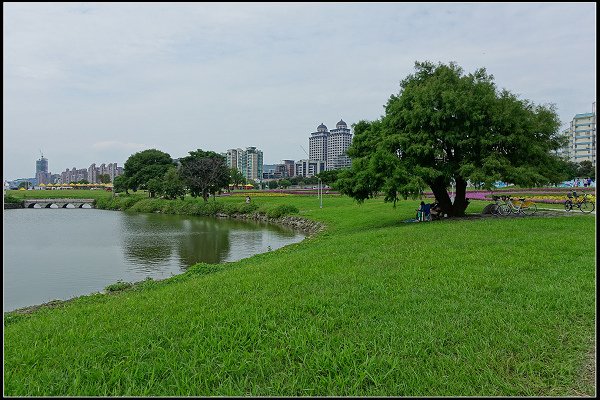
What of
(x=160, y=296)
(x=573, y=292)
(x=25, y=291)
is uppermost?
(x=573, y=292)

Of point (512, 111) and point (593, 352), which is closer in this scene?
point (593, 352)

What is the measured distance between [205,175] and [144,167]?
75.2 ft

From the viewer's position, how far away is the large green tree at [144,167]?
6250 centimetres

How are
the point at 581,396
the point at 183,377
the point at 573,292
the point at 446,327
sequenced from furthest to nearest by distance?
the point at 573,292 → the point at 446,327 → the point at 183,377 → the point at 581,396

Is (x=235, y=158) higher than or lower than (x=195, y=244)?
higher

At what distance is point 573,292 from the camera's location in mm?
5141

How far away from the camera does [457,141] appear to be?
47.3ft

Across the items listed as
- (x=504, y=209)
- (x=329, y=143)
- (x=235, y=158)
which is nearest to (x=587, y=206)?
(x=504, y=209)

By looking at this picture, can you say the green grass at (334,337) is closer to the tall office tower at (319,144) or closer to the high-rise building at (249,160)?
the tall office tower at (319,144)

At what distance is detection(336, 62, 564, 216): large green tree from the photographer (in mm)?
13914

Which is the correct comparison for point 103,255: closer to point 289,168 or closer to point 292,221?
point 292,221

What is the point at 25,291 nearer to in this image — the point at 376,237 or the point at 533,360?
the point at 376,237

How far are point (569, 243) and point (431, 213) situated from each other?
25.7ft

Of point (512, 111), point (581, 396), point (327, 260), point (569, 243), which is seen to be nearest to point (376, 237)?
point (327, 260)
